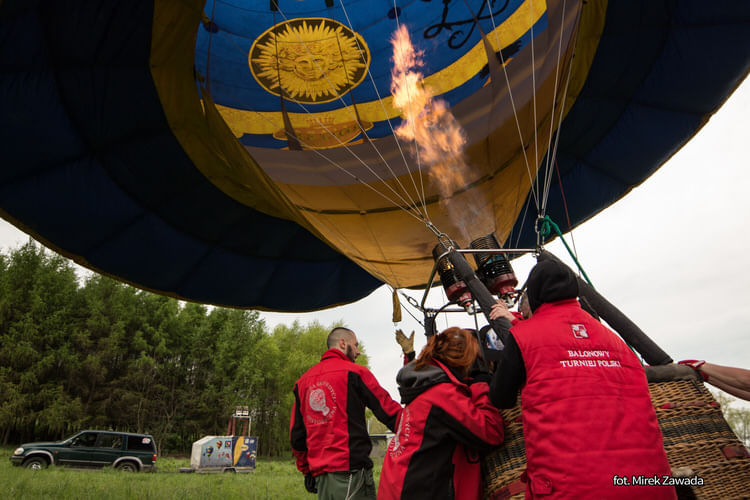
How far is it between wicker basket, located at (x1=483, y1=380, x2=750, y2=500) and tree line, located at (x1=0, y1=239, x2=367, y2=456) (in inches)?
1125

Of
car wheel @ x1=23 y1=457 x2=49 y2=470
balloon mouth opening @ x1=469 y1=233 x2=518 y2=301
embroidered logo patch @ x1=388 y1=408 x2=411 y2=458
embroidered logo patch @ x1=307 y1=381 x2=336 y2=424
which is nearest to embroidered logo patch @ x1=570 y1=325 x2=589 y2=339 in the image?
embroidered logo patch @ x1=388 y1=408 x2=411 y2=458

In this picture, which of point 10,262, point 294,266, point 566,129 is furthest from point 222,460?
point 10,262

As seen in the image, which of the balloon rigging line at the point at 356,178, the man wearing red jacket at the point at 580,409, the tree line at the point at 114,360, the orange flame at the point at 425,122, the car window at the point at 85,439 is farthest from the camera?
the tree line at the point at 114,360

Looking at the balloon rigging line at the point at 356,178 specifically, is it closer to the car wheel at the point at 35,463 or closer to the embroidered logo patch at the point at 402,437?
the embroidered logo patch at the point at 402,437

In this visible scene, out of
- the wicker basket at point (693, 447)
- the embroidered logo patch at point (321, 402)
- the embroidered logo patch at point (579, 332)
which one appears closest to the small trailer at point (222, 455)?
the embroidered logo patch at point (321, 402)

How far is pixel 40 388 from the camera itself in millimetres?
23562

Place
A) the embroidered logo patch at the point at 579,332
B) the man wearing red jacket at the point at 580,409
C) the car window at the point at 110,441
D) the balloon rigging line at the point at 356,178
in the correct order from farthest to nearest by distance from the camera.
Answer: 1. the car window at the point at 110,441
2. the balloon rigging line at the point at 356,178
3. the embroidered logo patch at the point at 579,332
4. the man wearing red jacket at the point at 580,409

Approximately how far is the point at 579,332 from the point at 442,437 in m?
0.57

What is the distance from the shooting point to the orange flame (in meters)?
3.49

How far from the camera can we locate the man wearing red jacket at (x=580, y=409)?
112 centimetres

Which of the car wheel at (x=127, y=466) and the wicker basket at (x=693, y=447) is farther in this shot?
the car wheel at (x=127, y=466)

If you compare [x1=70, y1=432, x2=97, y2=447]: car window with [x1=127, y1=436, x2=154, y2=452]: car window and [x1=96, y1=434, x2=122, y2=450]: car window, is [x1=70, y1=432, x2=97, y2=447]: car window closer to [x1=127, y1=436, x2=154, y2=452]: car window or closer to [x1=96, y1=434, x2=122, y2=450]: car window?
[x1=96, y1=434, x2=122, y2=450]: car window

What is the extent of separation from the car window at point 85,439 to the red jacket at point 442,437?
542 inches

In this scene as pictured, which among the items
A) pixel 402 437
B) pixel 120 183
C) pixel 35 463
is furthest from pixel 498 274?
pixel 35 463
